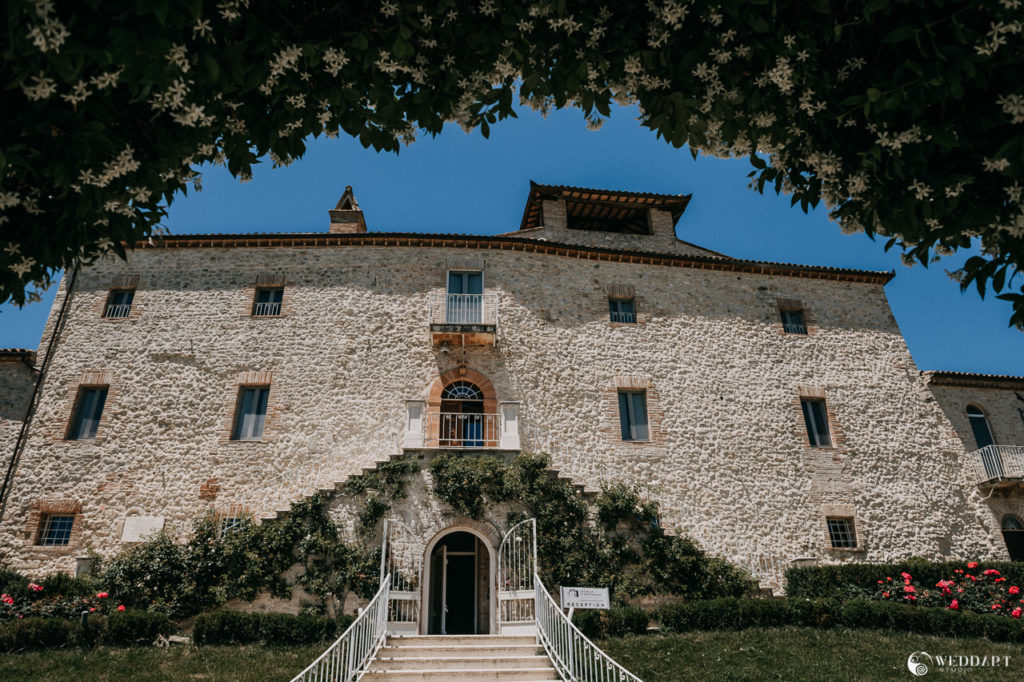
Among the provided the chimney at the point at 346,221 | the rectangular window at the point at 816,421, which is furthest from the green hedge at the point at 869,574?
the chimney at the point at 346,221

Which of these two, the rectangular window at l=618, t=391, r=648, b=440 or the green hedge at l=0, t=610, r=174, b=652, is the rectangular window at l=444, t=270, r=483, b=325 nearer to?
the rectangular window at l=618, t=391, r=648, b=440

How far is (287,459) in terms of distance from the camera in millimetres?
14414

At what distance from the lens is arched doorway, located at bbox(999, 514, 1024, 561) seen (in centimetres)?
1633

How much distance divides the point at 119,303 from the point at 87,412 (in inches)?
121

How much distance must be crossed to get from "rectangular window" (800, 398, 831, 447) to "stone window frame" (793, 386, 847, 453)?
0.26 ft

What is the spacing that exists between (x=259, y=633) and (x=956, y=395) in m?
19.5

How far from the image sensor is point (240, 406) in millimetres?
15172

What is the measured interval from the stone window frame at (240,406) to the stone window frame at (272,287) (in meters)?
1.73

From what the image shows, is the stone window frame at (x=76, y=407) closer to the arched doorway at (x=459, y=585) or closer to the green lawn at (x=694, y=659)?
the green lawn at (x=694, y=659)

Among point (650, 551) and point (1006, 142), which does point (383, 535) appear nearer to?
point (650, 551)

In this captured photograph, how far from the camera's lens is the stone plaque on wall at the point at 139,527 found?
1327cm

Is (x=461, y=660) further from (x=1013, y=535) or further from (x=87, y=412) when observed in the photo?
(x=1013, y=535)

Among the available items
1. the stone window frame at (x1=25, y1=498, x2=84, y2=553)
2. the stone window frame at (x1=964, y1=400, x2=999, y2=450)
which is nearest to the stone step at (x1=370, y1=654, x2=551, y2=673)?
the stone window frame at (x1=25, y1=498, x2=84, y2=553)

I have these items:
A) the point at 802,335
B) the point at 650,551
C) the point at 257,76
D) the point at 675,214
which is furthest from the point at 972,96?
the point at 675,214
